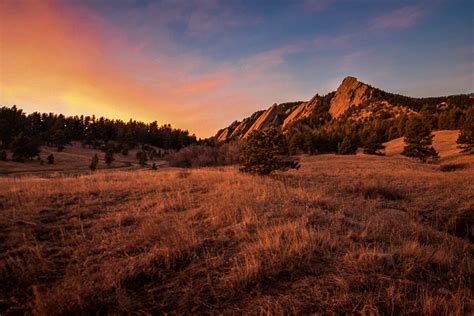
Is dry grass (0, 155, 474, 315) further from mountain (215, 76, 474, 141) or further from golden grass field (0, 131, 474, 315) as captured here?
mountain (215, 76, 474, 141)

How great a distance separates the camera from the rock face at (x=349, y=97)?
170 meters

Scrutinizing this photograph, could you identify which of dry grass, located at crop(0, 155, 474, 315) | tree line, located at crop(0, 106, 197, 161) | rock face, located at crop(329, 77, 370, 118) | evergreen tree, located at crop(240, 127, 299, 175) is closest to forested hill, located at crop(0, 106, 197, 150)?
tree line, located at crop(0, 106, 197, 161)

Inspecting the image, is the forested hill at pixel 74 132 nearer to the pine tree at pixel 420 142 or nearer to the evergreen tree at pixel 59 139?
the evergreen tree at pixel 59 139

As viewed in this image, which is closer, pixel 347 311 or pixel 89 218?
pixel 347 311

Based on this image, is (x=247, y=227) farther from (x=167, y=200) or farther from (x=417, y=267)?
(x=167, y=200)

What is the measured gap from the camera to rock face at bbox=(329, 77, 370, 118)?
16950 centimetres

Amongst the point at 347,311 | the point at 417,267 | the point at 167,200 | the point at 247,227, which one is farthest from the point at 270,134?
the point at 347,311

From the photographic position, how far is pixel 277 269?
11.5 ft

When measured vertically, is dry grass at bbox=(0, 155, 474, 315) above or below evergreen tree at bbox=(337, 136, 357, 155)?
below

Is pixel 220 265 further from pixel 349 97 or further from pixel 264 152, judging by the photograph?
pixel 349 97

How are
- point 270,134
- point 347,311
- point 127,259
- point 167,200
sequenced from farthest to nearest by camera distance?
1. point 270,134
2. point 167,200
3. point 127,259
4. point 347,311

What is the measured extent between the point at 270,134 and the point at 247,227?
1267cm

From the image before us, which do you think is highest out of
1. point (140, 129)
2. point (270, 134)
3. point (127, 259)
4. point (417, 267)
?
point (140, 129)

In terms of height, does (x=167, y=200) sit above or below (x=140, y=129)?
below
